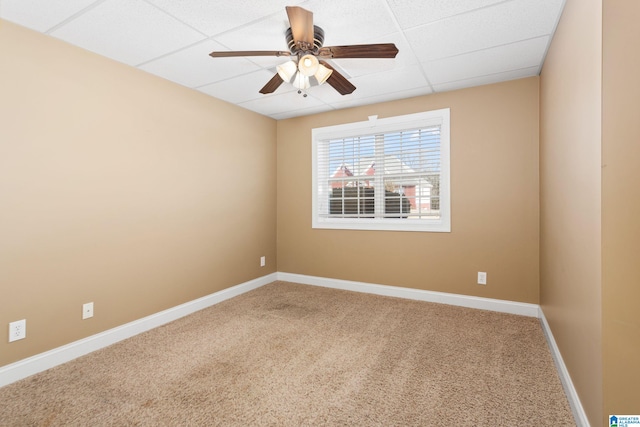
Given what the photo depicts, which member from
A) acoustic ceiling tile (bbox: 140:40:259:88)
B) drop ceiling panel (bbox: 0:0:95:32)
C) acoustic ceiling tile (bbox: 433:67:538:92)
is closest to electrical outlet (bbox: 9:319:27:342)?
drop ceiling panel (bbox: 0:0:95:32)

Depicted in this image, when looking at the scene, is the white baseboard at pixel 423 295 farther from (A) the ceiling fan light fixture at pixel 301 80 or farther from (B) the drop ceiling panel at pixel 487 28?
(A) the ceiling fan light fixture at pixel 301 80

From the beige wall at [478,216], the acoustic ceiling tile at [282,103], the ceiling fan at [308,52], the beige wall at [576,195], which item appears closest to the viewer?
the beige wall at [576,195]

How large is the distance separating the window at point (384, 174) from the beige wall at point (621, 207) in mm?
2165

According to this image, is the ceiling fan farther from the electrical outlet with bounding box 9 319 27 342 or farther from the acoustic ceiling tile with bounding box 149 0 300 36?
the electrical outlet with bounding box 9 319 27 342

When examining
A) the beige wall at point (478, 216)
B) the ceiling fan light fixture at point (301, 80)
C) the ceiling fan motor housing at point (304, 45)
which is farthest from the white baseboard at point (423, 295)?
the ceiling fan motor housing at point (304, 45)

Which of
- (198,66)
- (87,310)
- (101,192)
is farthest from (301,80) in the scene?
(87,310)

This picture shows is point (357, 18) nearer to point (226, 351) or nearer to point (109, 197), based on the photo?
point (109, 197)

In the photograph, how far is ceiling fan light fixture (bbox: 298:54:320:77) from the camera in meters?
1.90

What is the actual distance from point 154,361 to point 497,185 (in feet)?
11.5

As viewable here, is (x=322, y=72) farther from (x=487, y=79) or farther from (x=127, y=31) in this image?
(x=487, y=79)

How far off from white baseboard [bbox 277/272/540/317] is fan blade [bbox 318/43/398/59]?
263 cm

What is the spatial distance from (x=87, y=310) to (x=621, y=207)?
336cm

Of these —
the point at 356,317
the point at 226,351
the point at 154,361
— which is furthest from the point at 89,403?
the point at 356,317

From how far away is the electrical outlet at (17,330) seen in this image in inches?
78.1
